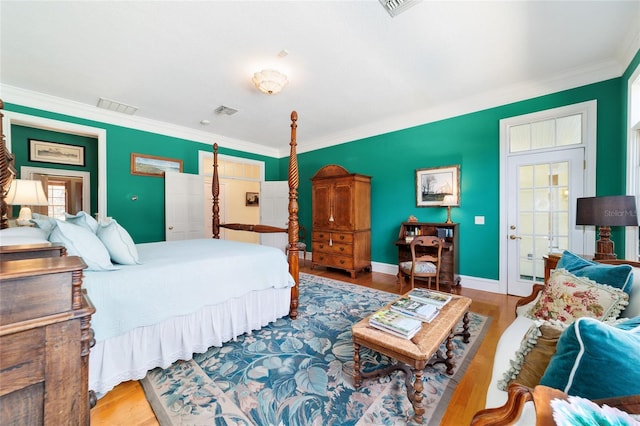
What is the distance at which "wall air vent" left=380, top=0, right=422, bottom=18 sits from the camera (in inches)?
73.2

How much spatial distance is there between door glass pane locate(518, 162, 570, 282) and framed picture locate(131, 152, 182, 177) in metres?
5.54

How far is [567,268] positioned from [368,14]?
2.36 metres

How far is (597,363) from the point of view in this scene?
25.8 inches

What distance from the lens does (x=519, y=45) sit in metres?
2.39

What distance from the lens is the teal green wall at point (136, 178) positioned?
4.01 metres

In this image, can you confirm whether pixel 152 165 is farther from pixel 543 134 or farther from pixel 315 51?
pixel 543 134

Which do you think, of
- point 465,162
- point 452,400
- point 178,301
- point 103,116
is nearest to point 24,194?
point 103,116

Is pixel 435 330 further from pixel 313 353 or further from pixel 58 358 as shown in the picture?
pixel 58 358

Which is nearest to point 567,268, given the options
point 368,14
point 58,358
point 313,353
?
point 313,353

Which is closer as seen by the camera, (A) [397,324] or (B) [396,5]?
(A) [397,324]

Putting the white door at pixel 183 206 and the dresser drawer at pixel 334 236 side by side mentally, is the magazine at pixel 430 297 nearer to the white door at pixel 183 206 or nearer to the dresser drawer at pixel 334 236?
the dresser drawer at pixel 334 236

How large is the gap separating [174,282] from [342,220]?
3009 millimetres

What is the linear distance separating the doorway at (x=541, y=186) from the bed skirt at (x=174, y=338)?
126 inches

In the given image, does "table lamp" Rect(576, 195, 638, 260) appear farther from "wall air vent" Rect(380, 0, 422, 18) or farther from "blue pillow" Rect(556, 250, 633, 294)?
"wall air vent" Rect(380, 0, 422, 18)
